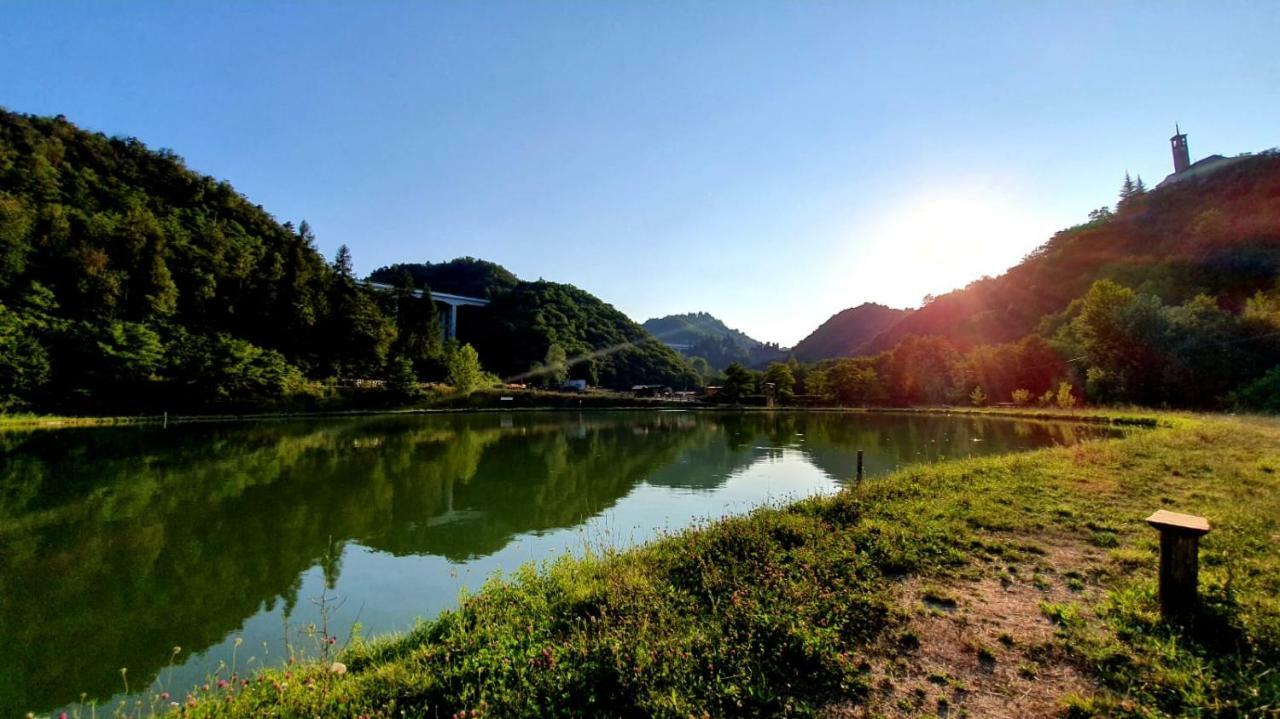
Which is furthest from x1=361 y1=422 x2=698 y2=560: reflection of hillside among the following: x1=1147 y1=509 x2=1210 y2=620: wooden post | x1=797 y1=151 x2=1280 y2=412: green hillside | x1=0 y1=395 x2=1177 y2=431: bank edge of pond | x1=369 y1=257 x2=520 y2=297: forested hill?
x1=369 y1=257 x2=520 y2=297: forested hill

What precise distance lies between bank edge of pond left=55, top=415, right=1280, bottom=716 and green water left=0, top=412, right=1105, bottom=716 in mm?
1744

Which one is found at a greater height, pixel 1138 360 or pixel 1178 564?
pixel 1138 360

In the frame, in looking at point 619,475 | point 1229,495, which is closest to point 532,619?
point 1229,495

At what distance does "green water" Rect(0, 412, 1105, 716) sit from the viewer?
238 inches

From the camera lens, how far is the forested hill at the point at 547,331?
88.1 metres

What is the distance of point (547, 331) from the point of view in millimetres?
89125

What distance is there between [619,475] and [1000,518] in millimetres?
12181

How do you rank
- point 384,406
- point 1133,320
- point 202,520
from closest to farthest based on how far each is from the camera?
point 202,520 → point 1133,320 → point 384,406

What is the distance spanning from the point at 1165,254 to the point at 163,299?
107 m

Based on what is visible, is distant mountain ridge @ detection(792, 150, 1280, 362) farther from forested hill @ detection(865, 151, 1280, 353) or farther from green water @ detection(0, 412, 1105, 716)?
green water @ detection(0, 412, 1105, 716)

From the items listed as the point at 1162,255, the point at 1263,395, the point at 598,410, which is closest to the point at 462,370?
the point at 598,410

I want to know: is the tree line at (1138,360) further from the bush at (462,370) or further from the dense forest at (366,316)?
the bush at (462,370)

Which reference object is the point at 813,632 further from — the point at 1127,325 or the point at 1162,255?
the point at 1162,255

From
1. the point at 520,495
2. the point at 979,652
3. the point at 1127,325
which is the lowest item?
the point at 520,495
